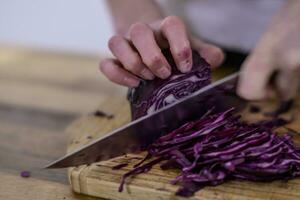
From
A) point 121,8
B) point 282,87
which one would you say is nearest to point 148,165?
point 282,87

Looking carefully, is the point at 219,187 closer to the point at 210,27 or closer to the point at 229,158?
the point at 229,158

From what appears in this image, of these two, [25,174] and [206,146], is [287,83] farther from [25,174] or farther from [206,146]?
[25,174]

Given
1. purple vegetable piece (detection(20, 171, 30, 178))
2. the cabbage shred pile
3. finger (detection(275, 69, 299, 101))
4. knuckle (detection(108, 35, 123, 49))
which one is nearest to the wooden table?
purple vegetable piece (detection(20, 171, 30, 178))

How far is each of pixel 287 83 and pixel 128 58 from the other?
49cm

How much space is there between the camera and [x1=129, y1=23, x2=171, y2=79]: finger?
1.50 metres

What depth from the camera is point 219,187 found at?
140 cm

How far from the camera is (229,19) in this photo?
2207 mm

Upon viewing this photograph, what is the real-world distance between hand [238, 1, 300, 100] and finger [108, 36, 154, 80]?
0.97ft

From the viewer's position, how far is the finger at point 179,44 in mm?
1514

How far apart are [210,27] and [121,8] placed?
382 mm

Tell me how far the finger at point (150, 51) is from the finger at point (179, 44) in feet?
0.12

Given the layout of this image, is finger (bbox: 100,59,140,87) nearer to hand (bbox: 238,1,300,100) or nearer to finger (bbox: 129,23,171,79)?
finger (bbox: 129,23,171,79)

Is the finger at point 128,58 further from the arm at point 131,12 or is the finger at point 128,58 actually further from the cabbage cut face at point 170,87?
the arm at point 131,12

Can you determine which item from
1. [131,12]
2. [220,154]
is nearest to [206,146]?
[220,154]
